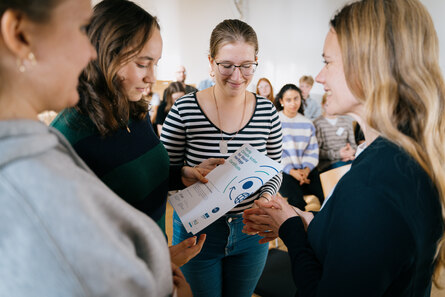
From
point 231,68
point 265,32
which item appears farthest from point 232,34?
point 265,32

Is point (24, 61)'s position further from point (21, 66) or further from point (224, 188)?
point (224, 188)

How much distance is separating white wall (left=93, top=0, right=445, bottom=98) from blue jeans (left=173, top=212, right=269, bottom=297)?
4584 millimetres

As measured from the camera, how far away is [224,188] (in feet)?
3.39

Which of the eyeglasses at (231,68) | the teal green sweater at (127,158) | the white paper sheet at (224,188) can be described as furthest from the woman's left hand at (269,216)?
the eyeglasses at (231,68)

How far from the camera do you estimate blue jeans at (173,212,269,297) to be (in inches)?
44.3

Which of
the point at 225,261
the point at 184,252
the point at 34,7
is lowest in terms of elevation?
the point at 225,261

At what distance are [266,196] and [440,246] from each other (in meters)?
0.62

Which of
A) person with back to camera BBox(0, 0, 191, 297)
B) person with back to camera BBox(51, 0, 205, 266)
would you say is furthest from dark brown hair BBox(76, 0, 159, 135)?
person with back to camera BBox(0, 0, 191, 297)

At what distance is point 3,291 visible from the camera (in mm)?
364

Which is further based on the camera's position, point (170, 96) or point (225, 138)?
point (170, 96)

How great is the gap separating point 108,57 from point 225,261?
94 cm

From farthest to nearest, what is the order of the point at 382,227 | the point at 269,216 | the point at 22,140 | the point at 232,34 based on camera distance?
the point at 232,34, the point at 269,216, the point at 382,227, the point at 22,140

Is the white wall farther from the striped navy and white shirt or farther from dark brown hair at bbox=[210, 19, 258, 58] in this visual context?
the striped navy and white shirt

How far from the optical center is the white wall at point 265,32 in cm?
534
